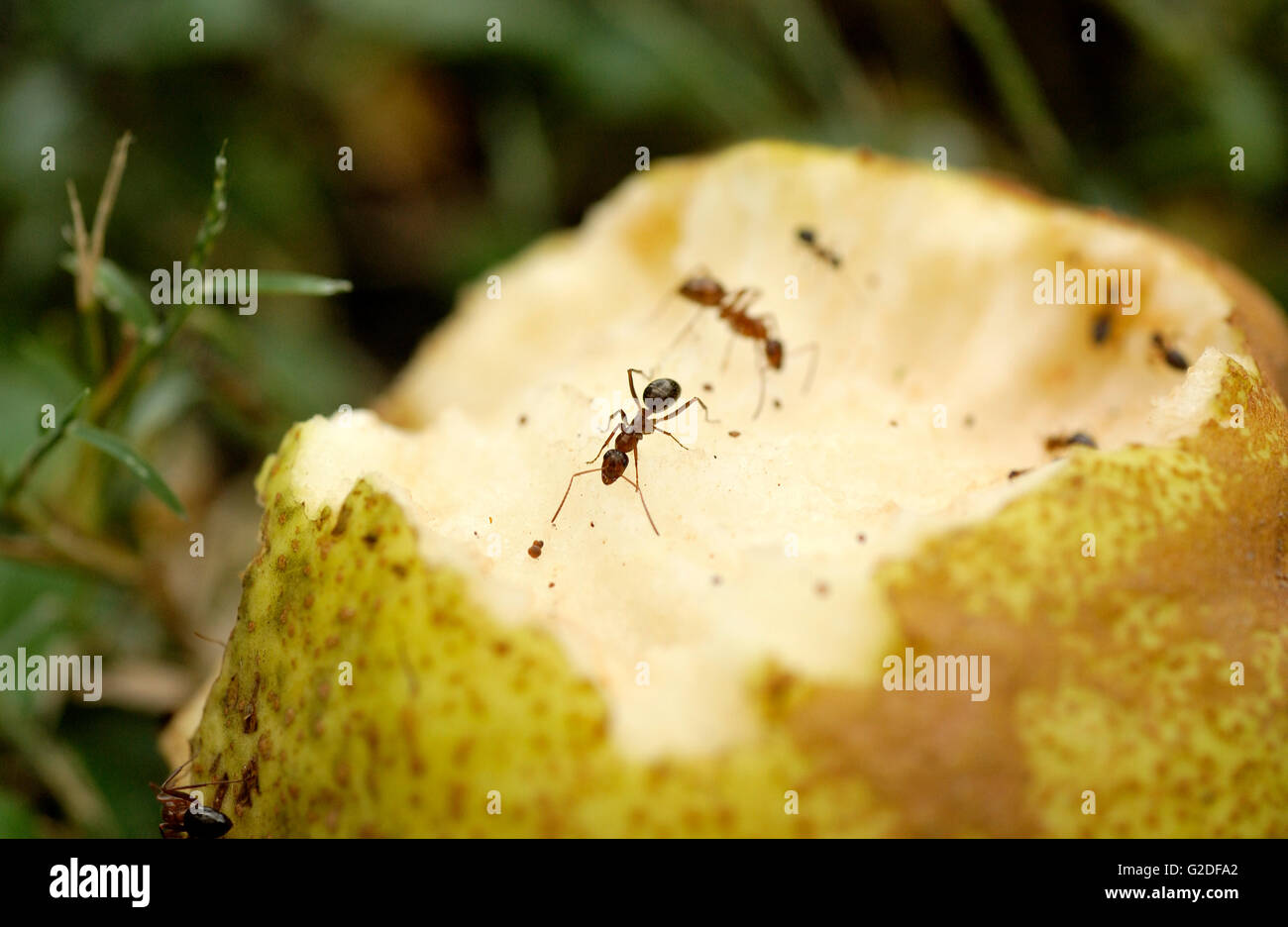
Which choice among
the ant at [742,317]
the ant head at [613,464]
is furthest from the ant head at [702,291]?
the ant head at [613,464]

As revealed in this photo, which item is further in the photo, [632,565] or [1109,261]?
[1109,261]

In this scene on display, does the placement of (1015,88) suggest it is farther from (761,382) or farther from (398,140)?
(398,140)

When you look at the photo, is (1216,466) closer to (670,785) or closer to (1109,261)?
(1109,261)

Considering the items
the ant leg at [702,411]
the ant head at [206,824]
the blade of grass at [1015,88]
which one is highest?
the blade of grass at [1015,88]

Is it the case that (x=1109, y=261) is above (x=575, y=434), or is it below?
above

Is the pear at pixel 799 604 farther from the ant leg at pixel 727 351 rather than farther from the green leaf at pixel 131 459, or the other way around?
the green leaf at pixel 131 459

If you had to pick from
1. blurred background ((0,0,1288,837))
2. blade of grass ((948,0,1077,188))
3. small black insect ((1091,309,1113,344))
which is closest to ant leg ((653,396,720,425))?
small black insect ((1091,309,1113,344))

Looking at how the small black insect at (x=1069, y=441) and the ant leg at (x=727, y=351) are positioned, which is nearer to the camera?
the small black insect at (x=1069, y=441)
